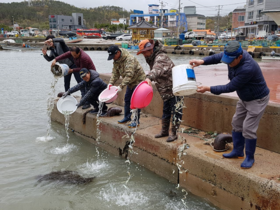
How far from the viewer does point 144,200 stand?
4.15m

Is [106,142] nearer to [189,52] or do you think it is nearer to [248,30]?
[189,52]

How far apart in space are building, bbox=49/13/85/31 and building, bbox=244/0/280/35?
233ft

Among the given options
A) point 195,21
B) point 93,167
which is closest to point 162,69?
point 93,167

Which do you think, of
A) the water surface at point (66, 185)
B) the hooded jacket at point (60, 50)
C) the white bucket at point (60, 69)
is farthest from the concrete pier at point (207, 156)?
the hooded jacket at point (60, 50)

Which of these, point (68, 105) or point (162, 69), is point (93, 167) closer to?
point (68, 105)

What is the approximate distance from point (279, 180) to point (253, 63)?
142cm

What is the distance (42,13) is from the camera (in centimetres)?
14712

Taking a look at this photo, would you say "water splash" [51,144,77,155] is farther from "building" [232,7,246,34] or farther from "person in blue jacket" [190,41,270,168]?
"building" [232,7,246,34]

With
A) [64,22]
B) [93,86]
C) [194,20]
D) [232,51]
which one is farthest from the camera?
[64,22]

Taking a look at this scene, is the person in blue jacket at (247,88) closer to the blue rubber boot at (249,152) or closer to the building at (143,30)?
the blue rubber boot at (249,152)

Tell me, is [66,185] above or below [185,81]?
below

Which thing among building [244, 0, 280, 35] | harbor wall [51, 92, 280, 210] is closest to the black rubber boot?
harbor wall [51, 92, 280, 210]

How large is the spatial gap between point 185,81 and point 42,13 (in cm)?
16186

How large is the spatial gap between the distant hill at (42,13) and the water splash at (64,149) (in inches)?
4540
